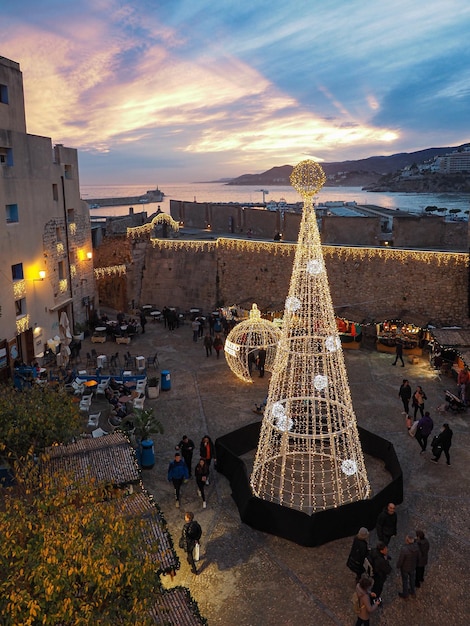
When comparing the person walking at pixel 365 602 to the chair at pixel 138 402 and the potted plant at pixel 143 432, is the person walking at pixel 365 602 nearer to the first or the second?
the potted plant at pixel 143 432

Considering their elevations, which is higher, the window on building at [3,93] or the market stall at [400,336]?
the window on building at [3,93]

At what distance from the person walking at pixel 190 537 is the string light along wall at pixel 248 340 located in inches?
310

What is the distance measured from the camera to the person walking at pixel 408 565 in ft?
24.6

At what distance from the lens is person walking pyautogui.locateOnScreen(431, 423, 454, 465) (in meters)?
11.2

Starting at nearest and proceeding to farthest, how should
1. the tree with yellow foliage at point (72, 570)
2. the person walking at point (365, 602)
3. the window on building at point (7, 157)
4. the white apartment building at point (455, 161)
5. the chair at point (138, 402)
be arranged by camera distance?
1. the tree with yellow foliage at point (72, 570)
2. the person walking at point (365, 602)
3. the chair at point (138, 402)
4. the window on building at point (7, 157)
5. the white apartment building at point (455, 161)

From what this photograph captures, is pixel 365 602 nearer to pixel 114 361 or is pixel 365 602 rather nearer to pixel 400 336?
pixel 114 361

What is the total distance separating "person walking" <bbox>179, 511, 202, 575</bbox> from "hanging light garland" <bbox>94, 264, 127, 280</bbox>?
1910cm

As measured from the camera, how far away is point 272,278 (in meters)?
23.2

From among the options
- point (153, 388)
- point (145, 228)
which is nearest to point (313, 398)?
point (153, 388)

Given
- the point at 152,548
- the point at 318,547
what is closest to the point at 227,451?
the point at 318,547

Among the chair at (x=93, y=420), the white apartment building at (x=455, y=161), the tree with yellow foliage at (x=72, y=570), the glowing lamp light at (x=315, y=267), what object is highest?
the white apartment building at (x=455, y=161)

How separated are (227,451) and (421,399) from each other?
5663 millimetres

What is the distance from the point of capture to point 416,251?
19703 mm

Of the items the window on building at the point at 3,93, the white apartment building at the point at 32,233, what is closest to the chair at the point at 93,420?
the white apartment building at the point at 32,233
